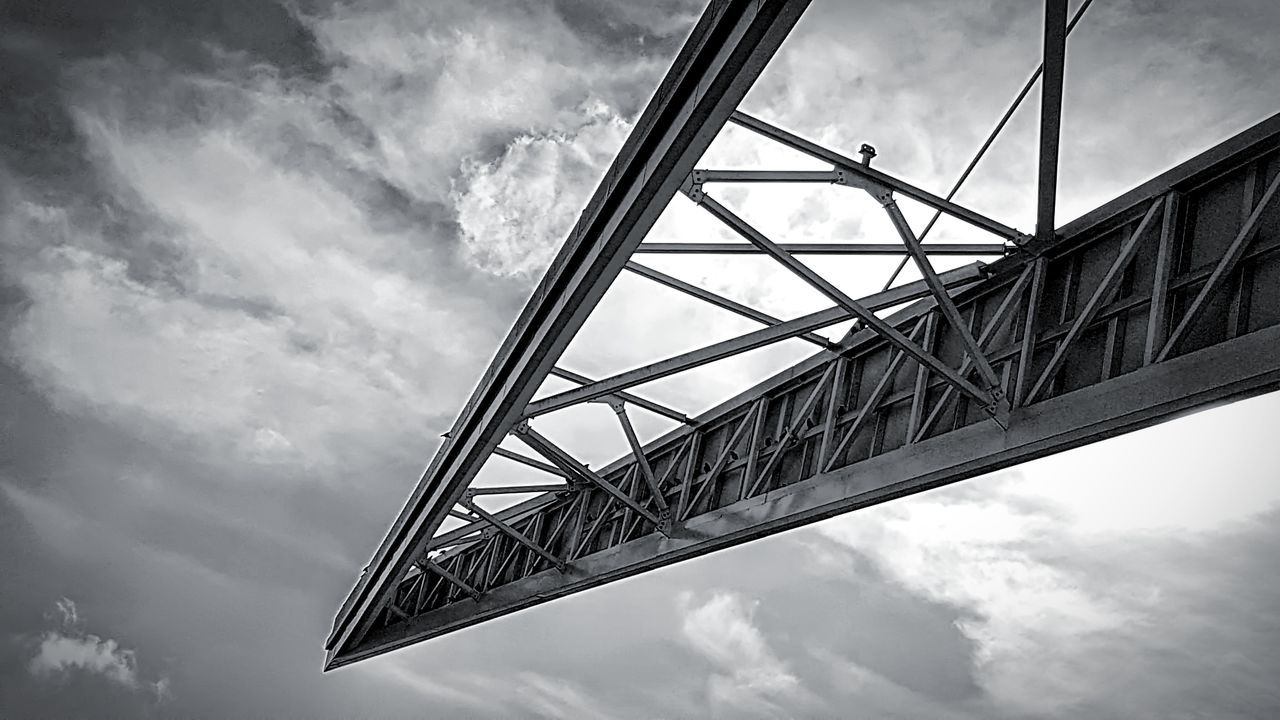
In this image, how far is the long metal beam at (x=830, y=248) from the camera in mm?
12523

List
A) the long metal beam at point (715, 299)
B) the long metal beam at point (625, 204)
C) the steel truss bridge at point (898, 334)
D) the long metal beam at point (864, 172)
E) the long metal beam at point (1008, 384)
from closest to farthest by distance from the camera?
the long metal beam at point (625, 204), the steel truss bridge at point (898, 334), the long metal beam at point (1008, 384), the long metal beam at point (864, 172), the long metal beam at point (715, 299)

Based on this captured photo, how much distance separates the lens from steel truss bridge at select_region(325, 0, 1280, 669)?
988 cm

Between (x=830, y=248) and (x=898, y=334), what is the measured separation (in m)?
1.34

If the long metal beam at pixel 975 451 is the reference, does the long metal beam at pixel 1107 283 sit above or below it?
above

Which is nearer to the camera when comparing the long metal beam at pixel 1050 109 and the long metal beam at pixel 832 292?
the long metal beam at pixel 1050 109

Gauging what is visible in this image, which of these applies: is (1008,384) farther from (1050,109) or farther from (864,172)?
(1050,109)

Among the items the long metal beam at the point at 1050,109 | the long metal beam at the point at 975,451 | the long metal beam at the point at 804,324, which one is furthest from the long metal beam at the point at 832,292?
the long metal beam at the point at 1050,109

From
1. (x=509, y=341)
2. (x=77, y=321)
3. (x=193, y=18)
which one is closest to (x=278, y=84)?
(x=193, y=18)

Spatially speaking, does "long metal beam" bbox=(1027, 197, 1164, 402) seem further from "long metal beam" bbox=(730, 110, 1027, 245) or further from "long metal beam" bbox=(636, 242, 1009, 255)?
"long metal beam" bbox=(636, 242, 1009, 255)

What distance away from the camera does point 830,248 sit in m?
12.7

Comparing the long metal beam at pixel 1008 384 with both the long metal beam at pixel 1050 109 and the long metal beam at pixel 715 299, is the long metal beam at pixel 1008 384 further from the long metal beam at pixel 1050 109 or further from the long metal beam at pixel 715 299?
the long metal beam at pixel 715 299

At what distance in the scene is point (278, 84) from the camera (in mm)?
39312

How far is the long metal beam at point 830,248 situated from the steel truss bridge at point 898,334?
0.04 m

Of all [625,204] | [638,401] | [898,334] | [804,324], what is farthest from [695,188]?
[638,401]
